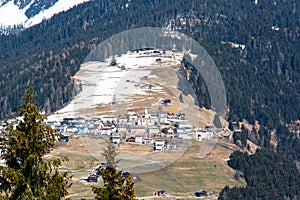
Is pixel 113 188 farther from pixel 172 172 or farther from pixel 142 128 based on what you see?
pixel 142 128

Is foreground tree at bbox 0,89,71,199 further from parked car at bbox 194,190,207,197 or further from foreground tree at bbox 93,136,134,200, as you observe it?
parked car at bbox 194,190,207,197

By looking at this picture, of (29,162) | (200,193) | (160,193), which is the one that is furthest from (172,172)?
(29,162)

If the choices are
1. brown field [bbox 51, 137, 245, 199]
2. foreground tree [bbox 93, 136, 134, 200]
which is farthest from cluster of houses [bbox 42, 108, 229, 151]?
foreground tree [bbox 93, 136, 134, 200]

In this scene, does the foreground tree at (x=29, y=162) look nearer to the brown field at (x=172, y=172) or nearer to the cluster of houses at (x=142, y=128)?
the brown field at (x=172, y=172)

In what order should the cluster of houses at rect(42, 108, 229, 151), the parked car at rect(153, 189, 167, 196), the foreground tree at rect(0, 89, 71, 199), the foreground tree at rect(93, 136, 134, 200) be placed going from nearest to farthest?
1. the foreground tree at rect(0, 89, 71, 199)
2. the foreground tree at rect(93, 136, 134, 200)
3. the parked car at rect(153, 189, 167, 196)
4. the cluster of houses at rect(42, 108, 229, 151)

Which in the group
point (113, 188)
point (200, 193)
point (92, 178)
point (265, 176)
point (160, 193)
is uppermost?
point (113, 188)

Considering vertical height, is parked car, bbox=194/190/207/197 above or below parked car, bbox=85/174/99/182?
below

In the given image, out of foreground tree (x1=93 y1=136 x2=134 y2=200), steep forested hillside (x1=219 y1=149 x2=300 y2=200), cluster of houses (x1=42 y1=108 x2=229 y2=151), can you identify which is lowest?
steep forested hillside (x1=219 y1=149 x2=300 y2=200)
